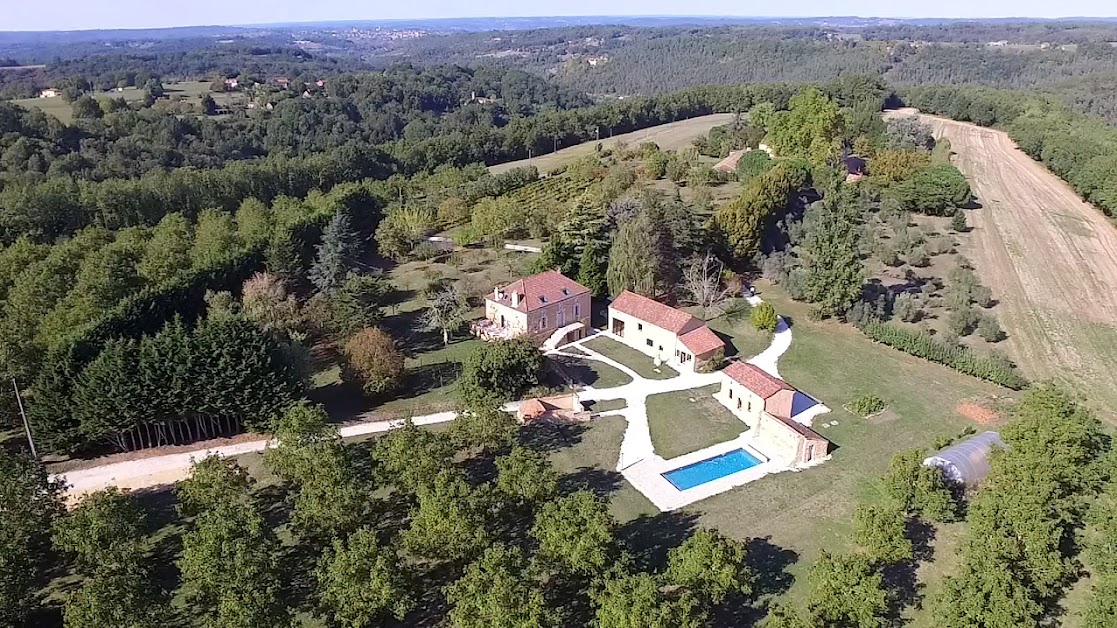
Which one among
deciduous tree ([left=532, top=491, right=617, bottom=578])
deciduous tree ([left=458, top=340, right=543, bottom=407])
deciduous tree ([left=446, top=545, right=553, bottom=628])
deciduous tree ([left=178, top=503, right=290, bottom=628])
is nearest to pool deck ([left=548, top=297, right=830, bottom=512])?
deciduous tree ([left=458, top=340, right=543, bottom=407])

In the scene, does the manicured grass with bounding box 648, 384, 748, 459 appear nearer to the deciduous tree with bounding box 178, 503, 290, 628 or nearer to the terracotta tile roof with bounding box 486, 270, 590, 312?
the terracotta tile roof with bounding box 486, 270, 590, 312

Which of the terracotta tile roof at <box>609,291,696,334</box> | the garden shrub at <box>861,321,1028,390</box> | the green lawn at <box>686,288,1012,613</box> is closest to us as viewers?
the green lawn at <box>686,288,1012,613</box>

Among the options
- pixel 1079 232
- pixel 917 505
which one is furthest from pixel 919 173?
pixel 917 505

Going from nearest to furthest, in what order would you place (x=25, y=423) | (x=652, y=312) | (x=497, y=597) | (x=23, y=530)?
(x=497, y=597) → (x=23, y=530) → (x=25, y=423) → (x=652, y=312)

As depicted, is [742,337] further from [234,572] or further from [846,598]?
[234,572]

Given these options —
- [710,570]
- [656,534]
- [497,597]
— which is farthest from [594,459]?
[497,597]

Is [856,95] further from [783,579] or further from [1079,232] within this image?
[783,579]
